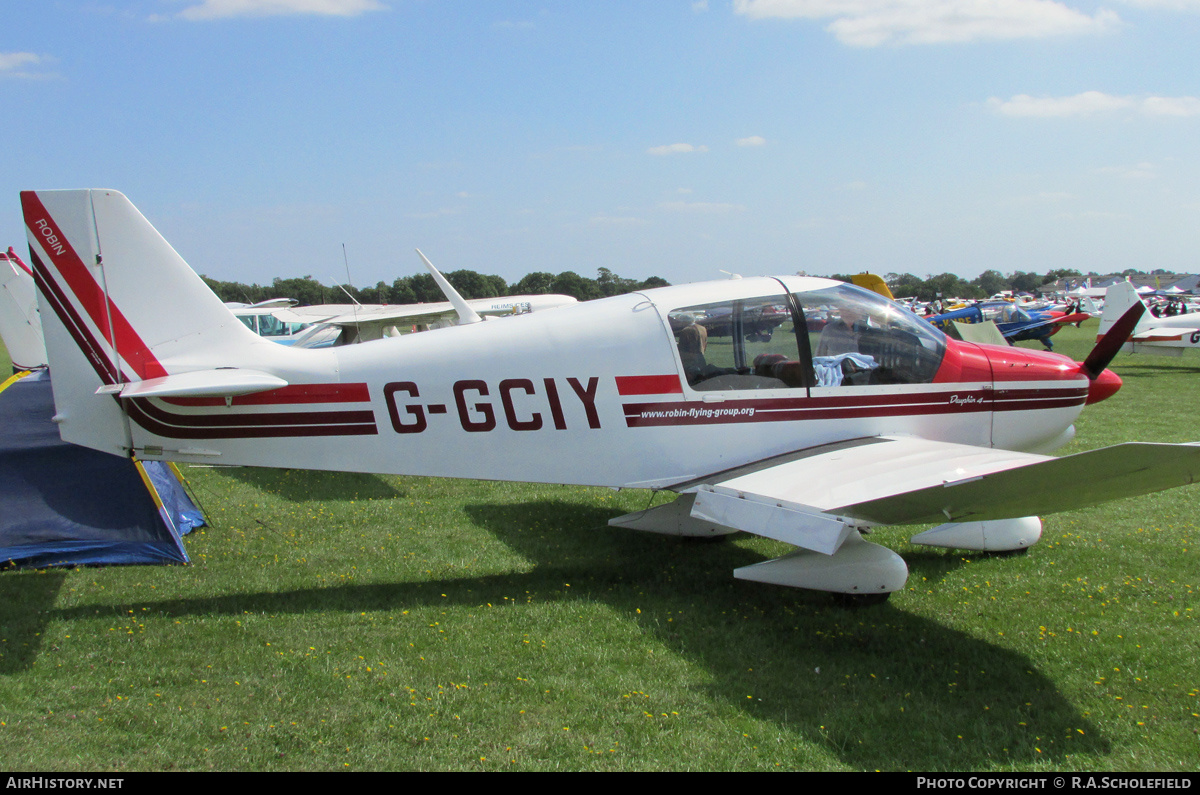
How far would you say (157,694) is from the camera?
3805mm

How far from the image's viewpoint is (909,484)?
4062 mm

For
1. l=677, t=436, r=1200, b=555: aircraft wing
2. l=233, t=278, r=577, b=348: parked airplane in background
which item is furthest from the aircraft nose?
l=233, t=278, r=577, b=348: parked airplane in background

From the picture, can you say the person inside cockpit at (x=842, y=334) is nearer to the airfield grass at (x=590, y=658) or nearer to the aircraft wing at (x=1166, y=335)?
the airfield grass at (x=590, y=658)

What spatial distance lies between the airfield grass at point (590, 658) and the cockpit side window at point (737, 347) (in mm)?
1430

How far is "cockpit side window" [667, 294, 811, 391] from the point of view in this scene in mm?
5254

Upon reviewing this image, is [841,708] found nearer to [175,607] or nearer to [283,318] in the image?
[175,607]

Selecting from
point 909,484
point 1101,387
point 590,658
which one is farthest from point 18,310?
point 1101,387

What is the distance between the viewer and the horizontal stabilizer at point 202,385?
4523 mm

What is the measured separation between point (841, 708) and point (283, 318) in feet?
76.8

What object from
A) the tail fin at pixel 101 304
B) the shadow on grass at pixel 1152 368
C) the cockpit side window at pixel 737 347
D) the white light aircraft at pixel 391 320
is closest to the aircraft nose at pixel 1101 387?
the cockpit side window at pixel 737 347

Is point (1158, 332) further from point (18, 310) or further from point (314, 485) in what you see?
point (18, 310)

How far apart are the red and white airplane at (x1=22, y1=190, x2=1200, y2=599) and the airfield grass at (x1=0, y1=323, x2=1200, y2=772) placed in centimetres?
55

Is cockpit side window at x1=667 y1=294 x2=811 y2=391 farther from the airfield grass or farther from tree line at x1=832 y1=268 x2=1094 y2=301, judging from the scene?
tree line at x1=832 y1=268 x2=1094 y2=301

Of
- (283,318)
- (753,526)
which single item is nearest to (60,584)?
(753,526)
